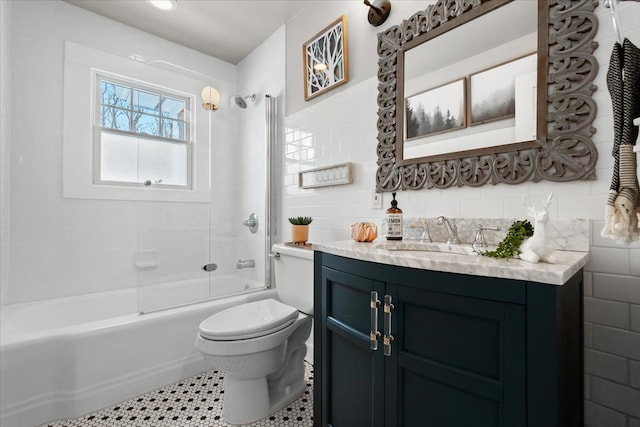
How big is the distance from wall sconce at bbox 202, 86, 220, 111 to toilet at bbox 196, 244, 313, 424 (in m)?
1.21

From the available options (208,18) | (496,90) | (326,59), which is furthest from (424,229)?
(208,18)

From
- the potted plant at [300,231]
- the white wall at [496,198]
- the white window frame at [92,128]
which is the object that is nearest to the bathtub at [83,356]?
the potted plant at [300,231]

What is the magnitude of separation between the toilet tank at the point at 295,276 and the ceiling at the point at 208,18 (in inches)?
73.1

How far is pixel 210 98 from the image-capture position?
224 centimetres

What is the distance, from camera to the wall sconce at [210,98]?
7.32 feet

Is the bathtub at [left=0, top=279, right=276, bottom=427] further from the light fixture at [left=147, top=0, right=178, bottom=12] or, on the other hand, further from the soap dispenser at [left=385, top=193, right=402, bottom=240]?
the light fixture at [left=147, top=0, right=178, bottom=12]

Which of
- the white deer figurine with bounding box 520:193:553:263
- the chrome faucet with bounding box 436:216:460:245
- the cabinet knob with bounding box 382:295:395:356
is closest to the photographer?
the white deer figurine with bounding box 520:193:553:263

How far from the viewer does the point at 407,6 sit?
1612 mm

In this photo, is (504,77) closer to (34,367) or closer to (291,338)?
(291,338)

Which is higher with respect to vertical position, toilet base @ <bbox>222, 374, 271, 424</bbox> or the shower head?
the shower head

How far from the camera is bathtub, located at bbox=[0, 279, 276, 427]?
4.74ft

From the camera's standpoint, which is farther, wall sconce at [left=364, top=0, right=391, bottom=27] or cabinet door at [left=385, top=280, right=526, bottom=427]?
wall sconce at [left=364, top=0, right=391, bottom=27]

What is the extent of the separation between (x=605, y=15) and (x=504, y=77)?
1.06 ft

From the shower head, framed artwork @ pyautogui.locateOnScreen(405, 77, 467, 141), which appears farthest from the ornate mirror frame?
the shower head
